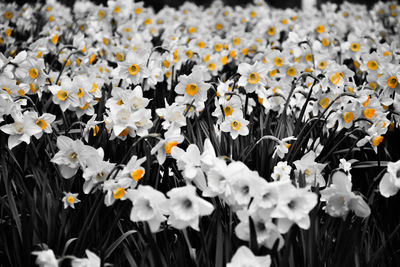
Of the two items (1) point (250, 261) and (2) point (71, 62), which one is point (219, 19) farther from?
(1) point (250, 261)

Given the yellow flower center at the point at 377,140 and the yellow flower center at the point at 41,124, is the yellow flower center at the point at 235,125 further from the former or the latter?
the yellow flower center at the point at 41,124

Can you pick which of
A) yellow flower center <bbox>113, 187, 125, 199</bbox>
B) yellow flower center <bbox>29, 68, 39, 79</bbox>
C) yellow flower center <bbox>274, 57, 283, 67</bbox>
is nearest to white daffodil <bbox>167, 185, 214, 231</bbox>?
yellow flower center <bbox>113, 187, 125, 199</bbox>

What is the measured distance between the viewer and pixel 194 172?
1.47 m

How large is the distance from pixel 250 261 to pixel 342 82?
162cm

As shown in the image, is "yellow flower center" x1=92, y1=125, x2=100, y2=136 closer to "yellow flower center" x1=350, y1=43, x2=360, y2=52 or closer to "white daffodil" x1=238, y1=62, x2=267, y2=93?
"white daffodil" x1=238, y1=62, x2=267, y2=93

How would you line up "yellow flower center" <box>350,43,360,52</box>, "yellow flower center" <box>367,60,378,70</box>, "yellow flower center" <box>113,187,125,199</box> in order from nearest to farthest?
"yellow flower center" <box>113,187,125,199</box>
"yellow flower center" <box>367,60,378,70</box>
"yellow flower center" <box>350,43,360,52</box>

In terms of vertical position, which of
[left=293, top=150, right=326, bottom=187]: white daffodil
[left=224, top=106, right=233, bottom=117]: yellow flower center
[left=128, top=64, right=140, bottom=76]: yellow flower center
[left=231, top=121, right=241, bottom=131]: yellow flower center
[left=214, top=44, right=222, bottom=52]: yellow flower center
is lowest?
[left=293, top=150, right=326, bottom=187]: white daffodil

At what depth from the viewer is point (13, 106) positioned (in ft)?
6.54

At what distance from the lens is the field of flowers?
138 centimetres

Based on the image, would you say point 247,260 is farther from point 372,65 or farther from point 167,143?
point 372,65

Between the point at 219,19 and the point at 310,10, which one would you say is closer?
the point at 219,19

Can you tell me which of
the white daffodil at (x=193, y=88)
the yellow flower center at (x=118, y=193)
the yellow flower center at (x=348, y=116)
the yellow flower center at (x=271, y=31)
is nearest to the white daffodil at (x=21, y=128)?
the yellow flower center at (x=118, y=193)

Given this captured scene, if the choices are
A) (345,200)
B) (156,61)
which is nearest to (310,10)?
(156,61)

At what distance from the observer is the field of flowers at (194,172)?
4.52 feet
